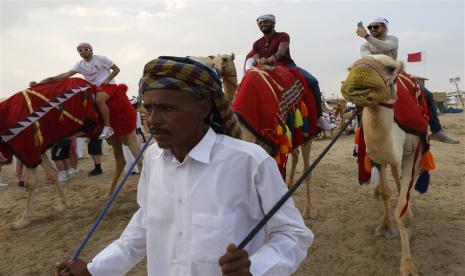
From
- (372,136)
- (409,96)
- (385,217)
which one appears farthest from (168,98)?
(385,217)

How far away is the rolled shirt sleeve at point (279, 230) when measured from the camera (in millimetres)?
1312

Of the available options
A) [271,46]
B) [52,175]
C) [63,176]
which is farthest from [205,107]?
[63,176]

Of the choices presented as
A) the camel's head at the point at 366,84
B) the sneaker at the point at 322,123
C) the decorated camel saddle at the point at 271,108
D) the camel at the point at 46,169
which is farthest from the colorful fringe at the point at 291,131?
the camel at the point at 46,169

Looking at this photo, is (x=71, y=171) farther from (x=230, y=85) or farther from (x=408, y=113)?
(x=408, y=113)

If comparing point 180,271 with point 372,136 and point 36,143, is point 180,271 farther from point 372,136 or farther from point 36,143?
point 36,143

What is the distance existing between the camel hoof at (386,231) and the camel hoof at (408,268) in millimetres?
819

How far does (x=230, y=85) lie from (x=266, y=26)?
4.03 feet

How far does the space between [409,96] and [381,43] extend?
71 cm

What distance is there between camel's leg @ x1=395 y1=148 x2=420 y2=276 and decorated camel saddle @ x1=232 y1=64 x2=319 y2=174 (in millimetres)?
1146

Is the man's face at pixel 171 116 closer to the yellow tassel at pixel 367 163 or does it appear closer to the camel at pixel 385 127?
the camel at pixel 385 127

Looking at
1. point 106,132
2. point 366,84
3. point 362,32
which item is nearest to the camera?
point 366,84

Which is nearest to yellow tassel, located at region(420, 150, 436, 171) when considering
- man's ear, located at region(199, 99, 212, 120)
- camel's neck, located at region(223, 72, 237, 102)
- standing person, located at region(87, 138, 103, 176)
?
camel's neck, located at region(223, 72, 237, 102)

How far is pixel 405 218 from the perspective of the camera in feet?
11.8

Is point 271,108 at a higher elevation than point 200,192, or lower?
lower
